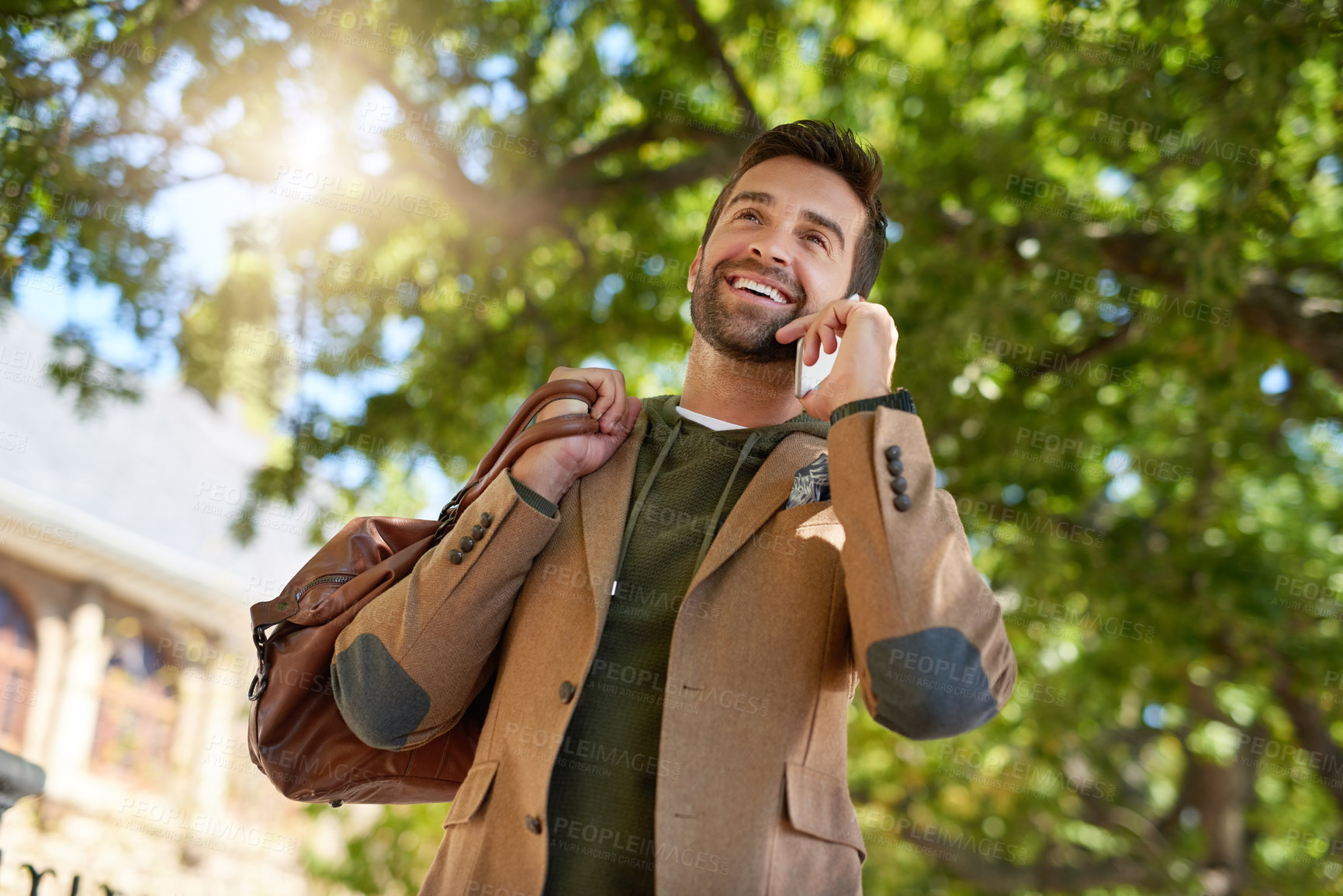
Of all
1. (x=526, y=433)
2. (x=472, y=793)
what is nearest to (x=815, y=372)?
(x=526, y=433)

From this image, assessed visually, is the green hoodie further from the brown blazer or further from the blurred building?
the blurred building

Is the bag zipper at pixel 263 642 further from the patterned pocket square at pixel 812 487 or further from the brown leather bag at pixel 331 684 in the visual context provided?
the patterned pocket square at pixel 812 487

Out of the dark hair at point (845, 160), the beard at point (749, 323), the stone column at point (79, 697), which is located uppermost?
the stone column at point (79, 697)

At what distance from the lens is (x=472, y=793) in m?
1.94

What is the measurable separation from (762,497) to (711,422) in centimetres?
37

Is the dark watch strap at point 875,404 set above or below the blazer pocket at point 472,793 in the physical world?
above

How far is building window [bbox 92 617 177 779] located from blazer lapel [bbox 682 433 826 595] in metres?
13.9

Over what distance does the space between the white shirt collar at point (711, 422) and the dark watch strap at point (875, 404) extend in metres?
0.46

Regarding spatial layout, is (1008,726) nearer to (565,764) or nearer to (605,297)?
(605,297)

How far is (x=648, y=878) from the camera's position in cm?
182

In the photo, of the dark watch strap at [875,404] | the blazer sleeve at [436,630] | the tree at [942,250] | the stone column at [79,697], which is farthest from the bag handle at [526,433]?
the stone column at [79,697]

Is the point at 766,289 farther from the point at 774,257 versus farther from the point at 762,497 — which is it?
the point at 762,497

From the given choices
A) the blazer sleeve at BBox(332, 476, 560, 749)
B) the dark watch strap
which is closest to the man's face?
the dark watch strap

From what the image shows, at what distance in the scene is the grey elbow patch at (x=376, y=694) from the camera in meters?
1.96
